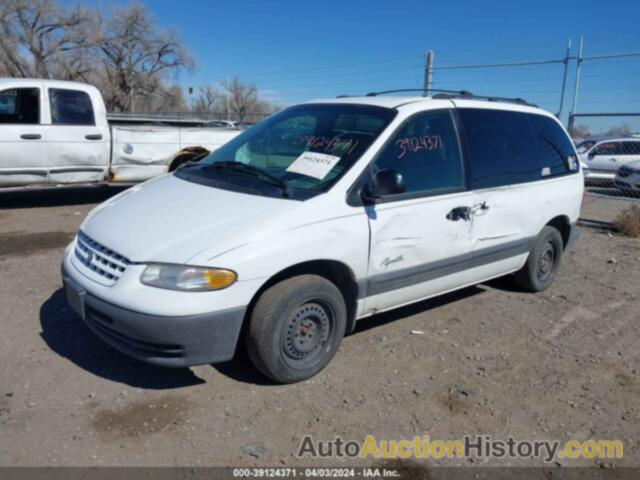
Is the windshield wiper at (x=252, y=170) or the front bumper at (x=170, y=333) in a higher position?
the windshield wiper at (x=252, y=170)

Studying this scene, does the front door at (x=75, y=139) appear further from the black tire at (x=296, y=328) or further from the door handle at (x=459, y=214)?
the door handle at (x=459, y=214)

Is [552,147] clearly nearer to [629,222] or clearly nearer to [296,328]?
[296,328]

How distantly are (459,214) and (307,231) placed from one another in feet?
4.75

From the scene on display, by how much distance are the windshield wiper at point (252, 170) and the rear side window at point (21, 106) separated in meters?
5.23

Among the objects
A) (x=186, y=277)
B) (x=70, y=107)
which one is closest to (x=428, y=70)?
(x=70, y=107)

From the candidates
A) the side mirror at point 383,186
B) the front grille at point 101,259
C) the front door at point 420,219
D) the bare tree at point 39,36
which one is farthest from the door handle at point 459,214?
the bare tree at point 39,36

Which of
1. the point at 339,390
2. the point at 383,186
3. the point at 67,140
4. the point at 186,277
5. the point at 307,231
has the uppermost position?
the point at 67,140

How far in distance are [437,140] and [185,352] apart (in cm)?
245

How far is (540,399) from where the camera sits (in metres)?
3.40

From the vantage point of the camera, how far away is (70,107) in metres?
8.16

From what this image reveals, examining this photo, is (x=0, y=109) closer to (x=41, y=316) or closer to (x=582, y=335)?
(x=41, y=316)

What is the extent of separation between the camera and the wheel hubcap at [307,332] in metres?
3.28

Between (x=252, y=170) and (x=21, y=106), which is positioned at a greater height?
(x=21, y=106)

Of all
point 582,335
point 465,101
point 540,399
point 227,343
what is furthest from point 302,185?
point 582,335
